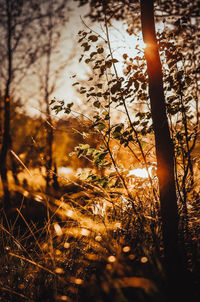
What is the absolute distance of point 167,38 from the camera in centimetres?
196

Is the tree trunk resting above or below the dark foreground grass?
above

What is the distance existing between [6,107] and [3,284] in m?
5.90

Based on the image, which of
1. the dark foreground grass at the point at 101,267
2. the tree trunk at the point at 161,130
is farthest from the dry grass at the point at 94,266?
the tree trunk at the point at 161,130

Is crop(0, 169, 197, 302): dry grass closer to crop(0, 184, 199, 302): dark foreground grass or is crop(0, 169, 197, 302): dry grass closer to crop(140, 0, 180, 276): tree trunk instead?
crop(0, 184, 199, 302): dark foreground grass

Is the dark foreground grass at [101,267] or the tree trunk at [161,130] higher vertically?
the tree trunk at [161,130]

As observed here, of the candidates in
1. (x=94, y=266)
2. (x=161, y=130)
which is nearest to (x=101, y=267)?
(x=94, y=266)

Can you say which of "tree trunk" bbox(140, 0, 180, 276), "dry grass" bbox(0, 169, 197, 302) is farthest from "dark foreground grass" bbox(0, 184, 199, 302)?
"tree trunk" bbox(140, 0, 180, 276)

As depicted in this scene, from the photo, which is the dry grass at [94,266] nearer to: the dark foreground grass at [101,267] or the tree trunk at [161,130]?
the dark foreground grass at [101,267]

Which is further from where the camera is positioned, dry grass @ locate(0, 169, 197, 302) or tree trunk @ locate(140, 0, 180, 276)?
tree trunk @ locate(140, 0, 180, 276)

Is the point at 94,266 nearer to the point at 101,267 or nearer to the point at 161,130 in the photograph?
the point at 101,267

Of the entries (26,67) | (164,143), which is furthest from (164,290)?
(26,67)

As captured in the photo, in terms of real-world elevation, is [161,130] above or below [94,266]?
above

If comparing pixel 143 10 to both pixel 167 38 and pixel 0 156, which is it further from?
pixel 0 156

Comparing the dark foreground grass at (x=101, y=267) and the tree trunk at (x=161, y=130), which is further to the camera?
the tree trunk at (x=161, y=130)
